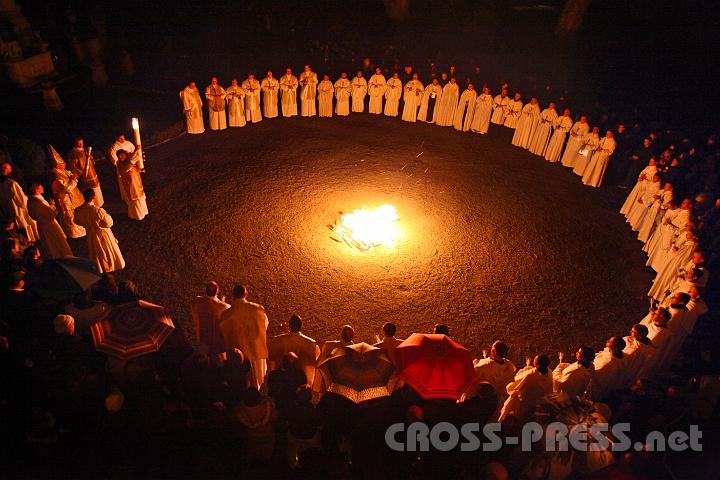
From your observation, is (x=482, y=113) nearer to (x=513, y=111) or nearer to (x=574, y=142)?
(x=513, y=111)

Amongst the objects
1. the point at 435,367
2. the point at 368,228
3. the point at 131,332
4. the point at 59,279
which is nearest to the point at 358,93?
the point at 368,228

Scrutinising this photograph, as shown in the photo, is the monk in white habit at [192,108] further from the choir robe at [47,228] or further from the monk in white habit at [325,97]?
the choir robe at [47,228]

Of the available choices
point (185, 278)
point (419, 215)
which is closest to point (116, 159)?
point (185, 278)

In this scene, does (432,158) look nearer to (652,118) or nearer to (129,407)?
(652,118)

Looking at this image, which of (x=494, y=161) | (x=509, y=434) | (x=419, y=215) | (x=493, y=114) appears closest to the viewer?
(x=509, y=434)

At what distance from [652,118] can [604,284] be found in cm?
1201

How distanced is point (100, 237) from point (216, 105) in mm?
8230

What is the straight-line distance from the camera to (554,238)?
12.9 m

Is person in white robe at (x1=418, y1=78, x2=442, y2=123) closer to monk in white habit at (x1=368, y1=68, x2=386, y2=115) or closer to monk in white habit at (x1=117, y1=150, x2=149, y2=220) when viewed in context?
monk in white habit at (x1=368, y1=68, x2=386, y2=115)

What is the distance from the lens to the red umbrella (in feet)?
20.5

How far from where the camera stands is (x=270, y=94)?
18.4 m

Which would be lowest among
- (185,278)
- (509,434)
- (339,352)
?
(185,278)

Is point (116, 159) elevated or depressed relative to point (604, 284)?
elevated

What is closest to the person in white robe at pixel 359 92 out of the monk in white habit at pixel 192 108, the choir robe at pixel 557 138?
the monk in white habit at pixel 192 108
